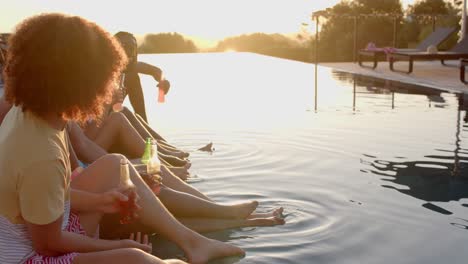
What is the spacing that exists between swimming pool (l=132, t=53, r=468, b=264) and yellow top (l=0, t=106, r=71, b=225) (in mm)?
1616

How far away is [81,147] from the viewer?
13.9ft

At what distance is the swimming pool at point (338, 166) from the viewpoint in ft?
12.3

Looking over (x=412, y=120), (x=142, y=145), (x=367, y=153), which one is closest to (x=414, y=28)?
(x=412, y=120)

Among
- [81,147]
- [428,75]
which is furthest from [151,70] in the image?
[428,75]

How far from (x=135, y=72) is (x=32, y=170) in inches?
186

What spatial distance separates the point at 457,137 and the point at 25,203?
6.07m

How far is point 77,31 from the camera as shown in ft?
7.19

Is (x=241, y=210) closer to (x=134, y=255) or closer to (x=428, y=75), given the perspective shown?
(x=134, y=255)

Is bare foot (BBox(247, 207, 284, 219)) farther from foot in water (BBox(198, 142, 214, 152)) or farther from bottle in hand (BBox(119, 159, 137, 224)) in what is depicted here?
foot in water (BBox(198, 142, 214, 152))

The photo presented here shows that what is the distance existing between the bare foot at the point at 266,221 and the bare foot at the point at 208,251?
21.7 inches

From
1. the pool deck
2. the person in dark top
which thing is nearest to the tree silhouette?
the pool deck

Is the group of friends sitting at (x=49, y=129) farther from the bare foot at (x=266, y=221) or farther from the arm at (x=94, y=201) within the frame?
the bare foot at (x=266, y=221)

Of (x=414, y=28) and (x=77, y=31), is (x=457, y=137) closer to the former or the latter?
(x=77, y=31)

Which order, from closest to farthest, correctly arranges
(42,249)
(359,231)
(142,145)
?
(42,249) → (359,231) → (142,145)
